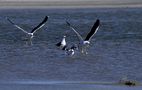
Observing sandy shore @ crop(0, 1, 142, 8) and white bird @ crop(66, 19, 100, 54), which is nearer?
white bird @ crop(66, 19, 100, 54)

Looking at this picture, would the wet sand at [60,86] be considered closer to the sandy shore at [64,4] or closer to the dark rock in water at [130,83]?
the dark rock in water at [130,83]

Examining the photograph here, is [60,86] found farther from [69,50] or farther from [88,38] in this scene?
[88,38]

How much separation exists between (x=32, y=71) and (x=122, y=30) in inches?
551

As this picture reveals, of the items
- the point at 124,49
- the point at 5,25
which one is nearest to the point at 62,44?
the point at 124,49

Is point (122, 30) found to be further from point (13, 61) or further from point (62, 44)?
point (13, 61)

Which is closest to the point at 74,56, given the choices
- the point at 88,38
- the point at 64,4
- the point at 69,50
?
the point at 69,50

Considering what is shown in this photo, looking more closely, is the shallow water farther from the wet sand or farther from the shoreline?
the shoreline

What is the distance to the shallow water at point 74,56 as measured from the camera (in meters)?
19.0

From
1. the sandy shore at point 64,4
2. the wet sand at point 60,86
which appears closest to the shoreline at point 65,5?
the sandy shore at point 64,4

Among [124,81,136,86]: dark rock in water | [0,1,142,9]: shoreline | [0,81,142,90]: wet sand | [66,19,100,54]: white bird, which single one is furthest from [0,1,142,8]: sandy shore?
[124,81,136,86]: dark rock in water

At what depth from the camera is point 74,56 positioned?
23141mm

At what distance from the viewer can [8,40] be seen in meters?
28.8

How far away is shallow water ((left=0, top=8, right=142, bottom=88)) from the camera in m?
19.0

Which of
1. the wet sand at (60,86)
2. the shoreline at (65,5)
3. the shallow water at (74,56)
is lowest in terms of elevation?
the shoreline at (65,5)
